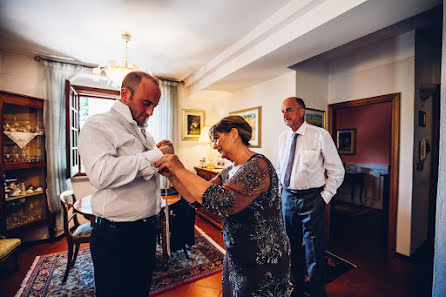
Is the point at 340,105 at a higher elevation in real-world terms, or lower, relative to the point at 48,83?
lower

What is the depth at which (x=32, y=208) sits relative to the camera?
126 inches

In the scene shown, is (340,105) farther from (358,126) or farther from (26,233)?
(26,233)

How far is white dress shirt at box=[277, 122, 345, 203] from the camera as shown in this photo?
2.09 metres

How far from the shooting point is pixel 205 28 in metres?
2.51

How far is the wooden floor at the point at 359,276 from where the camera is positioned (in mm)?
2150

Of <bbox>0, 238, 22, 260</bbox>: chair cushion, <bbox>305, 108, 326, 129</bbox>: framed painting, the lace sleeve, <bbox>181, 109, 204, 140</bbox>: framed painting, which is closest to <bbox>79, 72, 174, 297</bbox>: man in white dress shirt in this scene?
the lace sleeve

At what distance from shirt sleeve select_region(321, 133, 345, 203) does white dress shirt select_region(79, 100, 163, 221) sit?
1.64m

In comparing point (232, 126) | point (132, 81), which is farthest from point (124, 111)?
point (232, 126)

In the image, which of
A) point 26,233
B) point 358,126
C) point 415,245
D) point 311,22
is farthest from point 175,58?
point 358,126

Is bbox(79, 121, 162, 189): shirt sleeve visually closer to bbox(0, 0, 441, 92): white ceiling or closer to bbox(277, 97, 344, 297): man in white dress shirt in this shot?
Answer: bbox(277, 97, 344, 297): man in white dress shirt

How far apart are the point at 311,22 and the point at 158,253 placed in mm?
3204

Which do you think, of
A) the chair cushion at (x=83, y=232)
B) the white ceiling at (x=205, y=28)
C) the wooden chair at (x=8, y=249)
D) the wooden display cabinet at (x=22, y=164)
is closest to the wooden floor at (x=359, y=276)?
the wooden chair at (x=8, y=249)

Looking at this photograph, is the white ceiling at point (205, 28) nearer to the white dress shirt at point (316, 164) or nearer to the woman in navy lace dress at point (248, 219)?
the white dress shirt at point (316, 164)

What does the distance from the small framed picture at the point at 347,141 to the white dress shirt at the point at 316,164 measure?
3.83 metres
